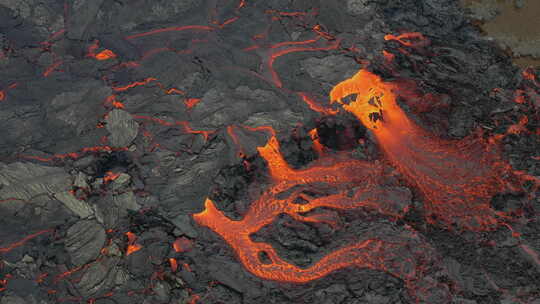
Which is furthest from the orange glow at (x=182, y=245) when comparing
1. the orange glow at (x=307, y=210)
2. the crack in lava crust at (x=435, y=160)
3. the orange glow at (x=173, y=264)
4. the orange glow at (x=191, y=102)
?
the crack in lava crust at (x=435, y=160)

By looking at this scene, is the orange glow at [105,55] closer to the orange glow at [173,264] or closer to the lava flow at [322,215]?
the lava flow at [322,215]

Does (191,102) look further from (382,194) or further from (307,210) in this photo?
(382,194)

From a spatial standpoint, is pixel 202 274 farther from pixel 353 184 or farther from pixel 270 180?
pixel 353 184

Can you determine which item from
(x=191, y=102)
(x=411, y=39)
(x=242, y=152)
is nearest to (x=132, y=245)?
(x=242, y=152)

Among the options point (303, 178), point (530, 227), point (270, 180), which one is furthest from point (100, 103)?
A: point (530, 227)

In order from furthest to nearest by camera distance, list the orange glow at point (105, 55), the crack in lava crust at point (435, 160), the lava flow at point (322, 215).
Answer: the orange glow at point (105, 55)
the crack in lava crust at point (435, 160)
the lava flow at point (322, 215)

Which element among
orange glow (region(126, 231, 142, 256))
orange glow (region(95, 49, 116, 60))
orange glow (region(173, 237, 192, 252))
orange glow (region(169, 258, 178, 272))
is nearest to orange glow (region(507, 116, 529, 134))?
orange glow (region(173, 237, 192, 252))
